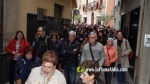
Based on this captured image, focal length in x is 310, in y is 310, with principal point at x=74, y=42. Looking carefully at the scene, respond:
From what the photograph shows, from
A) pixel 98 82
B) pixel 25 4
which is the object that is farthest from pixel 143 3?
pixel 98 82

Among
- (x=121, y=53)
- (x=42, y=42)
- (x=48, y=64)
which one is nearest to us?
(x=48, y=64)

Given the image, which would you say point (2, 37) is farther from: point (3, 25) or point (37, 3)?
point (37, 3)

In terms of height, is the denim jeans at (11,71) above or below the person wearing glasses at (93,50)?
below

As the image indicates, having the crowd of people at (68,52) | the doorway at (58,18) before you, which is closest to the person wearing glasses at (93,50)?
the crowd of people at (68,52)

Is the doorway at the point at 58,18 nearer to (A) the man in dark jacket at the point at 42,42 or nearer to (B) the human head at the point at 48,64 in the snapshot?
(A) the man in dark jacket at the point at 42,42

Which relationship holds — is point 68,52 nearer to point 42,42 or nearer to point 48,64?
point 42,42

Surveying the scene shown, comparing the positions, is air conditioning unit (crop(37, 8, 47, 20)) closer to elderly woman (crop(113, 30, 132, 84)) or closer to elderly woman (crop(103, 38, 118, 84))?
elderly woman (crop(113, 30, 132, 84))

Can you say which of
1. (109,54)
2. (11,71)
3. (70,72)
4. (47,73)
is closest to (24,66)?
(47,73)

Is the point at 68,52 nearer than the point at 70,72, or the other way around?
the point at 68,52

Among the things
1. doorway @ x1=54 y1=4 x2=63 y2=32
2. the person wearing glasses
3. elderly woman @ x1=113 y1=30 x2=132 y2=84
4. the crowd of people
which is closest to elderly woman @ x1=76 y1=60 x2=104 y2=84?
the crowd of people

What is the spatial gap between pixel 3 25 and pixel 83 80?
567cm

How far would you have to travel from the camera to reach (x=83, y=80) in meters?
3.87

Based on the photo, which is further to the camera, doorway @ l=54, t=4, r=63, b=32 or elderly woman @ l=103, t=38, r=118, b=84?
doorway @ l=54, t=4, r=63, b=32

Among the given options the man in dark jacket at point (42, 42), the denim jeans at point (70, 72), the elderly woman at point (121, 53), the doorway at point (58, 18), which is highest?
the doorway at point (58, 18)
